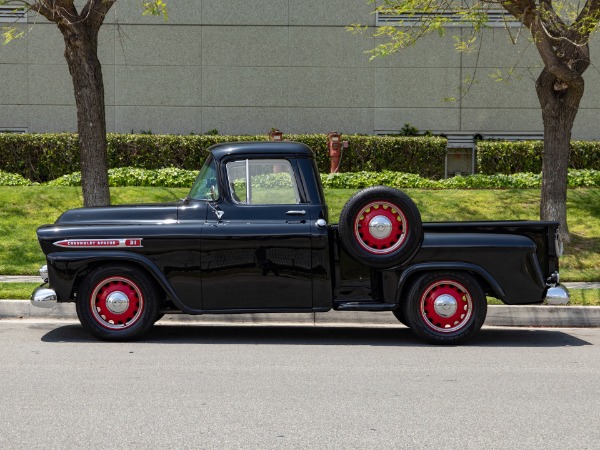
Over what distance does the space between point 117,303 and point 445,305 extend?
123 inches

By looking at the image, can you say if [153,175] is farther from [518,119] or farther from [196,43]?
[518,119]

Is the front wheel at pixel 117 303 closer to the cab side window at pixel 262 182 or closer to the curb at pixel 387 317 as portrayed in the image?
the cab side window at pixel 262 182

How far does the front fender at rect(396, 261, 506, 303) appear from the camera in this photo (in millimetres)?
8961

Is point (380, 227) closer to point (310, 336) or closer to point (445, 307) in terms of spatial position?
point (445, 307)

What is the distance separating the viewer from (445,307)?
361 inches

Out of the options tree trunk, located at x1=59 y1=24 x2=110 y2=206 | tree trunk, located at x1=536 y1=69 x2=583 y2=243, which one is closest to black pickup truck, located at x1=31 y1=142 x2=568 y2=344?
tree trunk, located at x1=59 y1=24 x2=110 y2=206

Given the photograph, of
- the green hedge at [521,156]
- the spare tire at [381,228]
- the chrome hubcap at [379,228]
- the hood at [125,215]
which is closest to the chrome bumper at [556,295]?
the spare tire at [381,228]

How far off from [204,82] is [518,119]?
24.3 ft

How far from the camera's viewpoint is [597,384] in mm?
7414

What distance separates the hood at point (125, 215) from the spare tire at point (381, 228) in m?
1.70

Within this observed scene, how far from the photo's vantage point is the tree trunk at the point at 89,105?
12953 mm

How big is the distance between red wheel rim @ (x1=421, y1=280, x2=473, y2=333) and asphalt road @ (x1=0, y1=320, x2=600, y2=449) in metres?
0.30

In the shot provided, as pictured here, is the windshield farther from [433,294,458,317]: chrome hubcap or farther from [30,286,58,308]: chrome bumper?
[433,294,458,317]: chrome hubcap

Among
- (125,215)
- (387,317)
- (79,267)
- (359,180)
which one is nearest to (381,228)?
(387,317)
